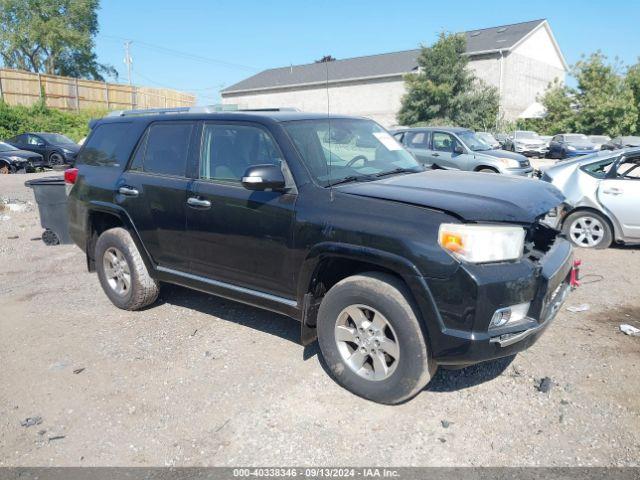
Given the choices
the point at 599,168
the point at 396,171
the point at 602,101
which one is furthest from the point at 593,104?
the point at 396,171

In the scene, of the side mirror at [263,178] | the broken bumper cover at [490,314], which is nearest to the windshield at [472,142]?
the side mirror at [263,178]

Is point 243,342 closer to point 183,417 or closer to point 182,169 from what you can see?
point 183,417

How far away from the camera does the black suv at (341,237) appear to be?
10.2 ft

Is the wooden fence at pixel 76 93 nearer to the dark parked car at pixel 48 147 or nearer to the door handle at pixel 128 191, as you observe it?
the dark parked car at pixel 48 147

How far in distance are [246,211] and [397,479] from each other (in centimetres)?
210

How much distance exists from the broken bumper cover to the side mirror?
4.21 ft

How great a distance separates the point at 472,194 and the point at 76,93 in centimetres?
3541

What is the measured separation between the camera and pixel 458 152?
13.4m

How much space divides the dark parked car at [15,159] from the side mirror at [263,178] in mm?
18901

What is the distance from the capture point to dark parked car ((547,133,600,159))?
87.9ft

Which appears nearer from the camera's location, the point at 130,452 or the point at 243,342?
the point at 130,452

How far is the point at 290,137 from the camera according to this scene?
13.0 ft

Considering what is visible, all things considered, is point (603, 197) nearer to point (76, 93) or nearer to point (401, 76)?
point (76, 93)

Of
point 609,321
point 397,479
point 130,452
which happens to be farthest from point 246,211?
point 609,321
